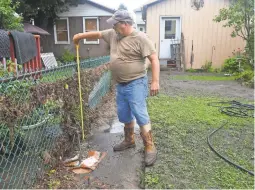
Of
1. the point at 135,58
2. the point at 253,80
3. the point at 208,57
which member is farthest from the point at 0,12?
the point at 208,57

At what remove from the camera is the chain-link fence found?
202cm

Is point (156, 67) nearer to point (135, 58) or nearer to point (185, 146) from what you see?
point (135, 58)

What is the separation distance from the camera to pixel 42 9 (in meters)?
13.1

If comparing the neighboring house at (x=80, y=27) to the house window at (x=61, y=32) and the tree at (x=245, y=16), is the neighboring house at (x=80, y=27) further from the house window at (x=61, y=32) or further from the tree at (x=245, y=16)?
the tree at (x=245, y=16)

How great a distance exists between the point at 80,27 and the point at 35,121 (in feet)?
44.0

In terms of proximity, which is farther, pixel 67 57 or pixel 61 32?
pixel 61 32

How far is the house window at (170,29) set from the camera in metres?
12.0

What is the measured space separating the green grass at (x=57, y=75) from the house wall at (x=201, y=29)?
31.2 feet

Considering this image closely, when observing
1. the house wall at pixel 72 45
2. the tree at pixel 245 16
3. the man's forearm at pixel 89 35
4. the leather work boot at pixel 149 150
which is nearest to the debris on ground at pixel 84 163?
the leather work boot at pixel 149 150

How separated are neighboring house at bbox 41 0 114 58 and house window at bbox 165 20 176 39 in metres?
4.06

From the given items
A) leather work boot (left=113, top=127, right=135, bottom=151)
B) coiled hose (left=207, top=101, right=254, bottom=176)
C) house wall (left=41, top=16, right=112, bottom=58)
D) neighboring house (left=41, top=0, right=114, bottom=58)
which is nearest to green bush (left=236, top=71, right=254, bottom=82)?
coiled hose (left=207, top=101, right=254, bottom=176)

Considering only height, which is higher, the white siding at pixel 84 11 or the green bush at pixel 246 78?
the white siding at pixel 84 11

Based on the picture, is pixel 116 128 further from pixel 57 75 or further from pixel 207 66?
pixel 207 66

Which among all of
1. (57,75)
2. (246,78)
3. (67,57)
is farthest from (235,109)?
(67,57)
